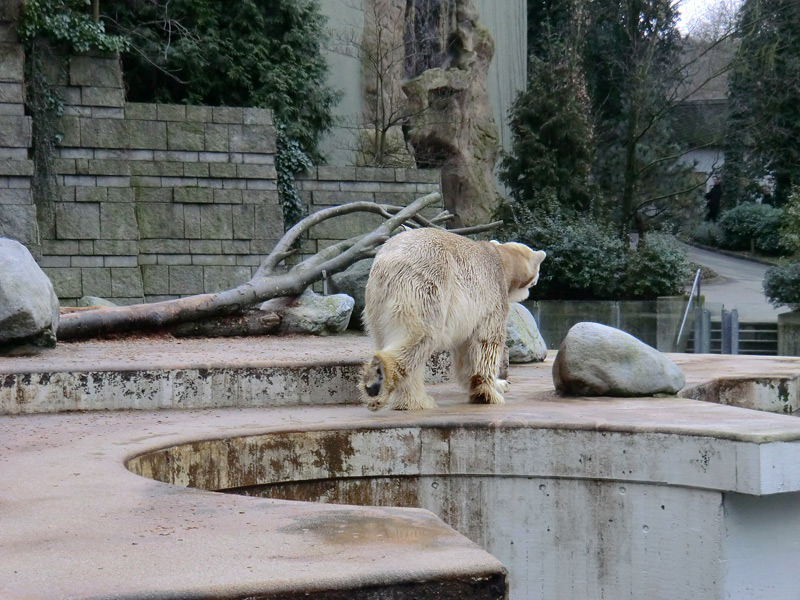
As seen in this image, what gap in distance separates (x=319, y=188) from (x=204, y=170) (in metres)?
2.49

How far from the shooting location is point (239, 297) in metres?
9.42

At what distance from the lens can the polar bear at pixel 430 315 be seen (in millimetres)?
5387

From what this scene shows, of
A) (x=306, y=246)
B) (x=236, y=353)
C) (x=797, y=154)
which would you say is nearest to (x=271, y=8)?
(x=306, y=246)

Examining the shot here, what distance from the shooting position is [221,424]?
5.41 meters

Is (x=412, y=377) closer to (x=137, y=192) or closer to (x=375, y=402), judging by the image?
(x=375, y=402)

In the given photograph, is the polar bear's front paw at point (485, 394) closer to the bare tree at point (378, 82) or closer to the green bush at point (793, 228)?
the bare tree at point (378, 82)

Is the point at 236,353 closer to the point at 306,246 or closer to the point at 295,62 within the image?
the point at 306,246

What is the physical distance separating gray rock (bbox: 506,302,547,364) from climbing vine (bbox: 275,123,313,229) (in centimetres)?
758

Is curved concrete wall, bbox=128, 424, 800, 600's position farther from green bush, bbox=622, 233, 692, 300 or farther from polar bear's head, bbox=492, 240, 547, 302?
green bush, bbox=622, 233, 692, 300

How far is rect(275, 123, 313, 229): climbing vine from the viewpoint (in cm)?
1650

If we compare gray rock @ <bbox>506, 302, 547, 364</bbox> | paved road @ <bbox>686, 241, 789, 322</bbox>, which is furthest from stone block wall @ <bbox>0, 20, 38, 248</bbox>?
paved road @ <bbox>686, 241, 789, 322</bbox>

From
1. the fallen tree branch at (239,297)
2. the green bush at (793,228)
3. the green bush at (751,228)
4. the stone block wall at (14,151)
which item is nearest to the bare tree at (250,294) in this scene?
the fallen tree branch at (239,297)

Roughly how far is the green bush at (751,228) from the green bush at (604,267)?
14477 mm

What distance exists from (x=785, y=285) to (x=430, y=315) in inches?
597
